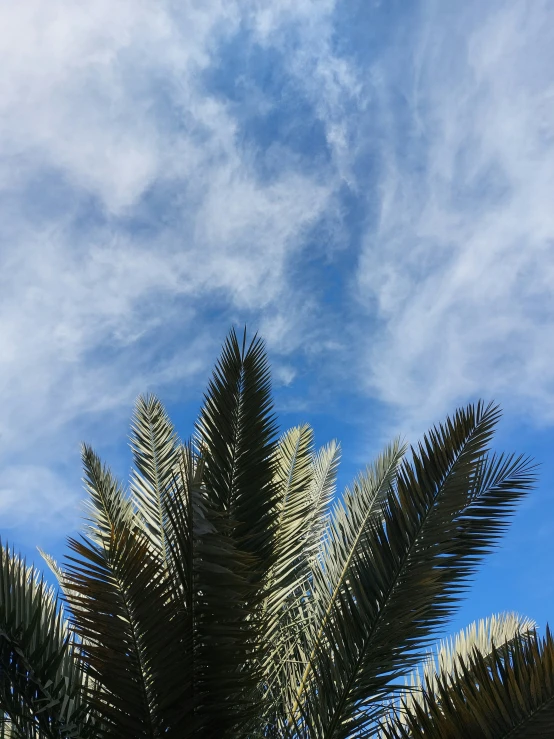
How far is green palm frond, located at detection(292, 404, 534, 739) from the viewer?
11.5ft

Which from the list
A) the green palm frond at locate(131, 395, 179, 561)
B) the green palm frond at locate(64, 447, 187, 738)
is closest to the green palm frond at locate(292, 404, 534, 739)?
the green palm frond at locate(64, 447, 187, 738)

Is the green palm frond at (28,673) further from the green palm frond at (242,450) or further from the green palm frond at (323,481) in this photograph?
the green palm frond at (323,481)

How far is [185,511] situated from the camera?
3123mm

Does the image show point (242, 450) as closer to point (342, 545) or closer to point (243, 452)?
point (243, 452)

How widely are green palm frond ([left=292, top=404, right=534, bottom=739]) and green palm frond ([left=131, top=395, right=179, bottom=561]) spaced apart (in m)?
1.90

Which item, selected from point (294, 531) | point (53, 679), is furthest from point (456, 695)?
point (294, 531)

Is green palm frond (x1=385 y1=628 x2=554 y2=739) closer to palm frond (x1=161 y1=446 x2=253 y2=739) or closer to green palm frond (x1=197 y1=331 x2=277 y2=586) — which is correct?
palm frond (x1=161 y1=446 x2=253 y2=739)

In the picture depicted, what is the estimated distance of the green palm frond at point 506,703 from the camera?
236 cm

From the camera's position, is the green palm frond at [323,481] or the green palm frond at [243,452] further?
the green palm frond at [323,481]

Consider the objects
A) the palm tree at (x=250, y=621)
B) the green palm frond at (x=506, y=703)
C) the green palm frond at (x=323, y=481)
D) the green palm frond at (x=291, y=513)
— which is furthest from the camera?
the green palm frond at (x=323, y=481)

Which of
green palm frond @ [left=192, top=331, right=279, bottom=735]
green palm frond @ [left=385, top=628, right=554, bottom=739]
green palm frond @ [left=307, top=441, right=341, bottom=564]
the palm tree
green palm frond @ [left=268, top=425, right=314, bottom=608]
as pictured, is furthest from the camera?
green palm frond @ [left=307, top=441, right=341, bottom=564]

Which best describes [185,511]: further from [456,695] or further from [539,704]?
[539,704]

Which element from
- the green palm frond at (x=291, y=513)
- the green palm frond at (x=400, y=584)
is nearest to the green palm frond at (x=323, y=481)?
the green palm frond at (x=291, y=513)

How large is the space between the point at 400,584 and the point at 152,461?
9.74ft
